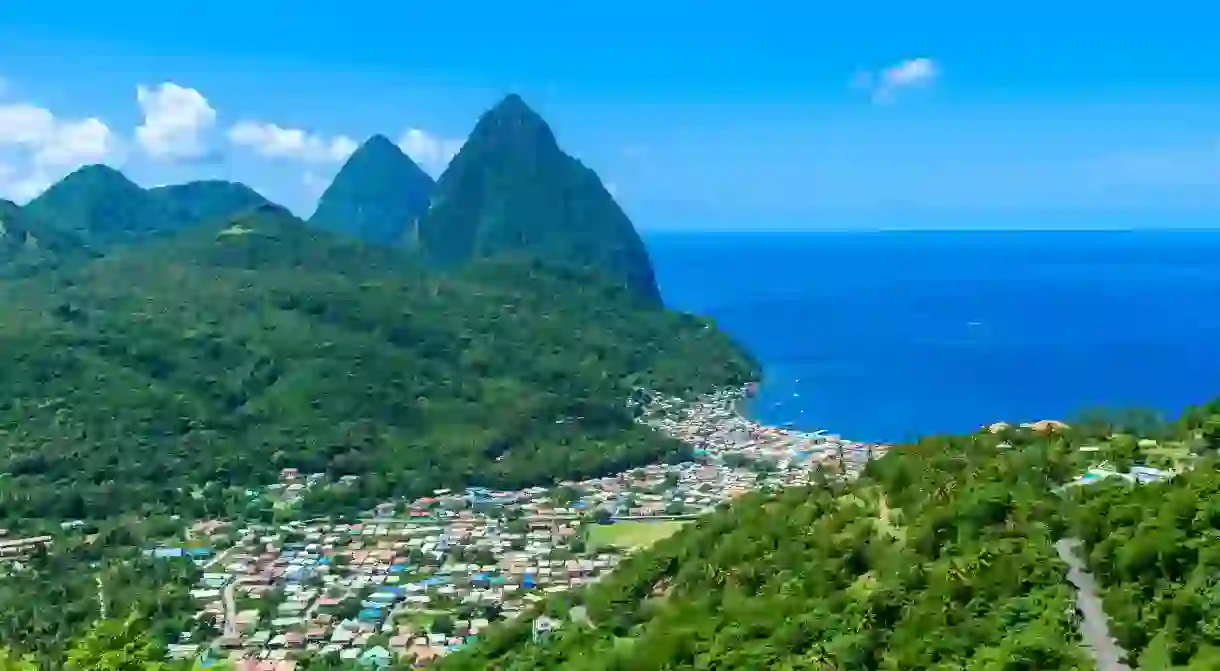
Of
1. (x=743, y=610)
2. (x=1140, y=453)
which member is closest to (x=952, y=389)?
(x=1140, y=453)

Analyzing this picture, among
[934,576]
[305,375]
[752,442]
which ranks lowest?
[752,442]

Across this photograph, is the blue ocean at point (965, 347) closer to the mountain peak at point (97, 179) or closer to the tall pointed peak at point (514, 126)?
the tall pointed peak at point (514, 126)

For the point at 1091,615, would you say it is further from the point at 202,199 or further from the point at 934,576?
the point at 202,199

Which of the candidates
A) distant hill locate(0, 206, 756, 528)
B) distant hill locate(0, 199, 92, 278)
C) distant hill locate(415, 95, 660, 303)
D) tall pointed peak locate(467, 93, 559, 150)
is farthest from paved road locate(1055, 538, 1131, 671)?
tall pointed peak locate(467, 93, 559, 150)

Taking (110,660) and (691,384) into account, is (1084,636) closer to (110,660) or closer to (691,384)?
(110,660)

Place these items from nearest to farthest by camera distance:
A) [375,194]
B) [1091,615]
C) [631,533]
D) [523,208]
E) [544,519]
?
[1091,615] < [631,533] < [544,519] < [523,208] < [375,194]

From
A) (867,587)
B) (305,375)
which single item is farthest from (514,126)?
(867,587)

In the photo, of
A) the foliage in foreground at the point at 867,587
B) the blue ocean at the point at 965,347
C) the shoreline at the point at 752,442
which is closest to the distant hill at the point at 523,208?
the blue ocean at the point at 965,347

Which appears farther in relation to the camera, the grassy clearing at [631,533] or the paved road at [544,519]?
the paved road at [544,519]
